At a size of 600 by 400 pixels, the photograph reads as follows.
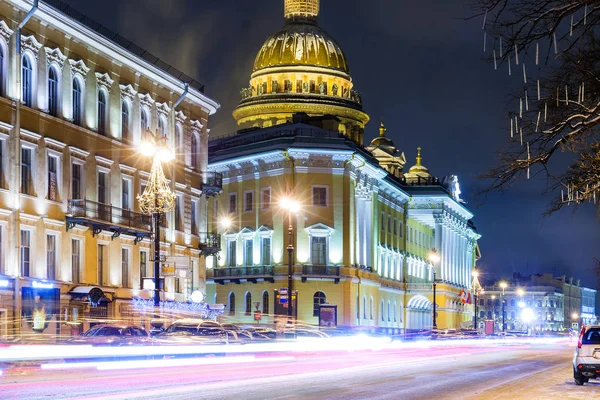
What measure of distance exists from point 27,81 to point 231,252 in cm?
4868

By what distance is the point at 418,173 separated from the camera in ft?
437

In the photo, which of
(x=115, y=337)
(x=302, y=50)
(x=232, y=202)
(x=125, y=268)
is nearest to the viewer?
(x=115, y=337)

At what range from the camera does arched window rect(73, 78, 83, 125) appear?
158 ft

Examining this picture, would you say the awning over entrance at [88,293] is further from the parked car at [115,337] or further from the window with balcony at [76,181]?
the parked car at [115,337]

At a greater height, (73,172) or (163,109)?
(163,109)

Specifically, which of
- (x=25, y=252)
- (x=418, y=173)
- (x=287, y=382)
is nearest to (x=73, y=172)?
(x=25, y=252)

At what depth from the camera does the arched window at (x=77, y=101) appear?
4803 centimetres

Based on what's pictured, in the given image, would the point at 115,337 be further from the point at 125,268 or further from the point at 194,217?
the point at 194,217

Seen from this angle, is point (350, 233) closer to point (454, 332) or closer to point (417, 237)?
point (454, 332)

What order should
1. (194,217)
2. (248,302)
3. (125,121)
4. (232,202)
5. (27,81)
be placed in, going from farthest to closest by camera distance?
1. (232,202)
2. (248,302)
3. (194,217)
4. (125,121)
5. (27,81)

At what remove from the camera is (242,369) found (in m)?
29.7

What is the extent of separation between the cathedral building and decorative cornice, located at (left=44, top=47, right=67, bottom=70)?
3048 cm

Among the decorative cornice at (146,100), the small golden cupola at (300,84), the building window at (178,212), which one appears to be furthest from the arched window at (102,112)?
the small golden cupola at (300,84)

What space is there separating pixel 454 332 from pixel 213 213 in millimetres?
23214
